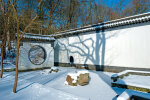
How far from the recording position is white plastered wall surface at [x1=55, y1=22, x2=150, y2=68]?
711 cm

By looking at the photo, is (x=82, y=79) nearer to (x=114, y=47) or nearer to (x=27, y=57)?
(x=114, y=47)

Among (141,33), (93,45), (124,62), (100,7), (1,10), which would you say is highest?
(100,7)

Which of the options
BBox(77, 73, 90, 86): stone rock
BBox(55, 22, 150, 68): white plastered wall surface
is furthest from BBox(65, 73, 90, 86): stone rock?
BBox(55, 22, 150, 68): white plastered wall surface

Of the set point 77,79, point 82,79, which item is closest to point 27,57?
point 77,79

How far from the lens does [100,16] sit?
18.4 m

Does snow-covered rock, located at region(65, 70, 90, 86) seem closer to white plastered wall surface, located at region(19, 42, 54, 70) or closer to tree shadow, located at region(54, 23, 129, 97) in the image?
tree shadow, located at region(54, 23, 129, 97)

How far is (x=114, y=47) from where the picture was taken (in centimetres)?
838

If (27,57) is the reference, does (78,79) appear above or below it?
below

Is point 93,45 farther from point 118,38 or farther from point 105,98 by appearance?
point 105,98

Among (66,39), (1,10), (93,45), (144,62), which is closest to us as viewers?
(1,10)

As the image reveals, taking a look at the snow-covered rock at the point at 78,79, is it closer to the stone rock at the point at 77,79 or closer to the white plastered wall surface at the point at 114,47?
the stone rock at the point at 77,79

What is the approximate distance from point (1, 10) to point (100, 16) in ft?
51.6

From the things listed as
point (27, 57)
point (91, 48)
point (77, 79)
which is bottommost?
point (77, 79)

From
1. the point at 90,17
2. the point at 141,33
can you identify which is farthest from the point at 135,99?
the point at 90,17
